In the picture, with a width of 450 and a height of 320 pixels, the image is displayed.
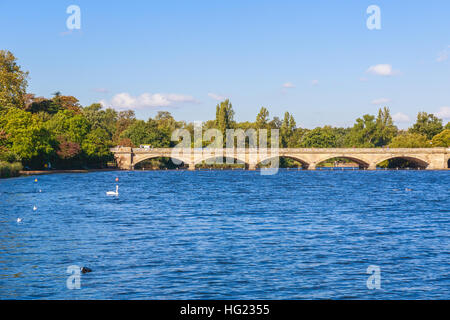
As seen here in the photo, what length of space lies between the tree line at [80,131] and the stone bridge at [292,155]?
640 centimetres

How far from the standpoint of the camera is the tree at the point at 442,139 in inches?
6415

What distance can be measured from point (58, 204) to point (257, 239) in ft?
86.7

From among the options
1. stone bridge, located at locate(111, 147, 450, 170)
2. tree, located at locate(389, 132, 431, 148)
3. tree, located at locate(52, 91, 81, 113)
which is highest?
tree, located at locate(52, 91, 81, 113)

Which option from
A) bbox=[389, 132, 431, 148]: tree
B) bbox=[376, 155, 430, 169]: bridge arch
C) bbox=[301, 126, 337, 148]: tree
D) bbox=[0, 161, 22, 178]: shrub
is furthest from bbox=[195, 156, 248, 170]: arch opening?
bbox=[0, 161, 22, 178]: shrub

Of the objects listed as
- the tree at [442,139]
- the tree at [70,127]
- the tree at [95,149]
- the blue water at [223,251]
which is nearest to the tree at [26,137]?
the tree at [95,149]

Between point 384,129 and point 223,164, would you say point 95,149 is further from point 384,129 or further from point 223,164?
point 384,129

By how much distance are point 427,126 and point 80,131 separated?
109 metres

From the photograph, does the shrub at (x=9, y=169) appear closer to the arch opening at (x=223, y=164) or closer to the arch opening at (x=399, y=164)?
the arch opening at (x=223, y=164)

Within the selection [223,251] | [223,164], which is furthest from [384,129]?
[223,251]

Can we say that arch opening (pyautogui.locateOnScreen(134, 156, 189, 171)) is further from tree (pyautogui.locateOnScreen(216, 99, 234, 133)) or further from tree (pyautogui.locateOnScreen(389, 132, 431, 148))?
tree (pyautogui.locateOnScreen(389, 132, 431, 148))

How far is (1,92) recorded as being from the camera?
124m

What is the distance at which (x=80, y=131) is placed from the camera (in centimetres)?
→ 13475

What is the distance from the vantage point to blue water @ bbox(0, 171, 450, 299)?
1973cm

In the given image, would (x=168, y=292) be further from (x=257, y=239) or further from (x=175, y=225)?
(x=175, y=225)
